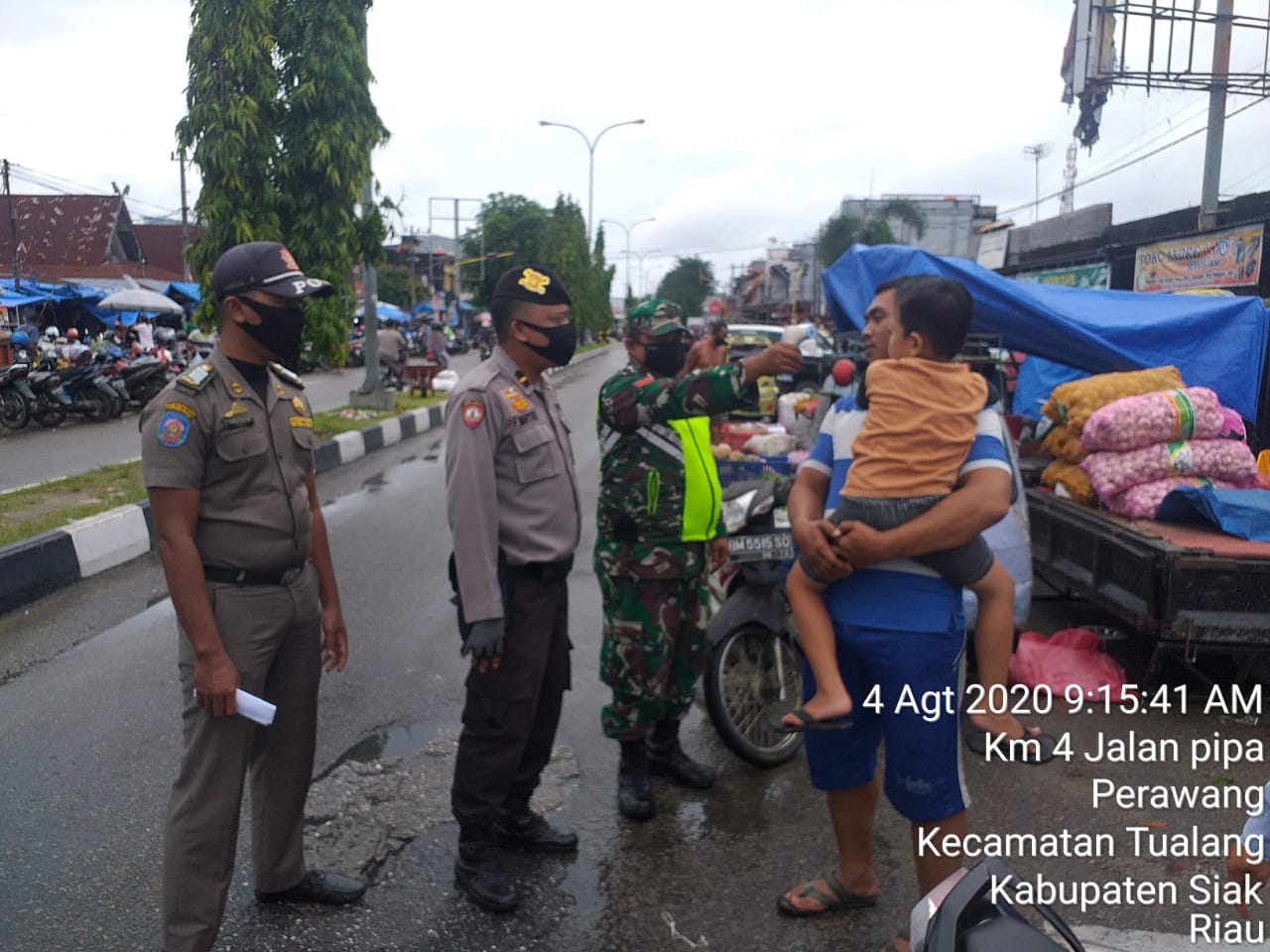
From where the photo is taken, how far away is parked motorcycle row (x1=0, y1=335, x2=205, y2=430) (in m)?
13.9

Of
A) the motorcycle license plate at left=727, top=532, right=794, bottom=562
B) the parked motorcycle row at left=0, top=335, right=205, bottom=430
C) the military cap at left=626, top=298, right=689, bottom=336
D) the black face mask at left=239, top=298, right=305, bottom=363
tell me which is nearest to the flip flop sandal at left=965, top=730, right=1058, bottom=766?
the motorcycle license plate at left=727, top=532, right=794, bottom=562

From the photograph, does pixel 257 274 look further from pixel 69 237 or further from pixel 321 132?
pixel 69 237

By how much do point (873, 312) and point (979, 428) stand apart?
1.27 feet

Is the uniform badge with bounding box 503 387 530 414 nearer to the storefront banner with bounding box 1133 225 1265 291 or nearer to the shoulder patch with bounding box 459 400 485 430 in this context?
the shoulder patch with bounding box 459 400 485 430

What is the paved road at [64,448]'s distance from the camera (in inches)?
405

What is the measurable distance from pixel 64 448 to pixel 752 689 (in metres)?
11.3

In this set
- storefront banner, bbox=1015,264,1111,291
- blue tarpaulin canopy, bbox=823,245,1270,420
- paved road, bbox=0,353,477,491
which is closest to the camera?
blue tarpaulin canopy, bbox=823,245,1270,420

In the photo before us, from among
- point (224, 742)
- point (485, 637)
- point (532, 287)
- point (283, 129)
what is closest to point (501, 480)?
point (485, 637)

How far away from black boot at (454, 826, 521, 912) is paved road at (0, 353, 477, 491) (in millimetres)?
8251

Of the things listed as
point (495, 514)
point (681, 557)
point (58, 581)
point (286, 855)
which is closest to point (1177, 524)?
point (681, 557)

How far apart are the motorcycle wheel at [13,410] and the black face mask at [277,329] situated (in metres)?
13.6

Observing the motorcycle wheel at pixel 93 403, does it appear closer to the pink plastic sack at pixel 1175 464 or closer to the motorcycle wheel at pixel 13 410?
the motorcycle wheel at pixel 13 410

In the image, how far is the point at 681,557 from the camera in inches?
130

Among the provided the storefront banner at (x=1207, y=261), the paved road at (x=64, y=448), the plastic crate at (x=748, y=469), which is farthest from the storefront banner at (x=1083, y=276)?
the paved road at (x=64, y=448)
